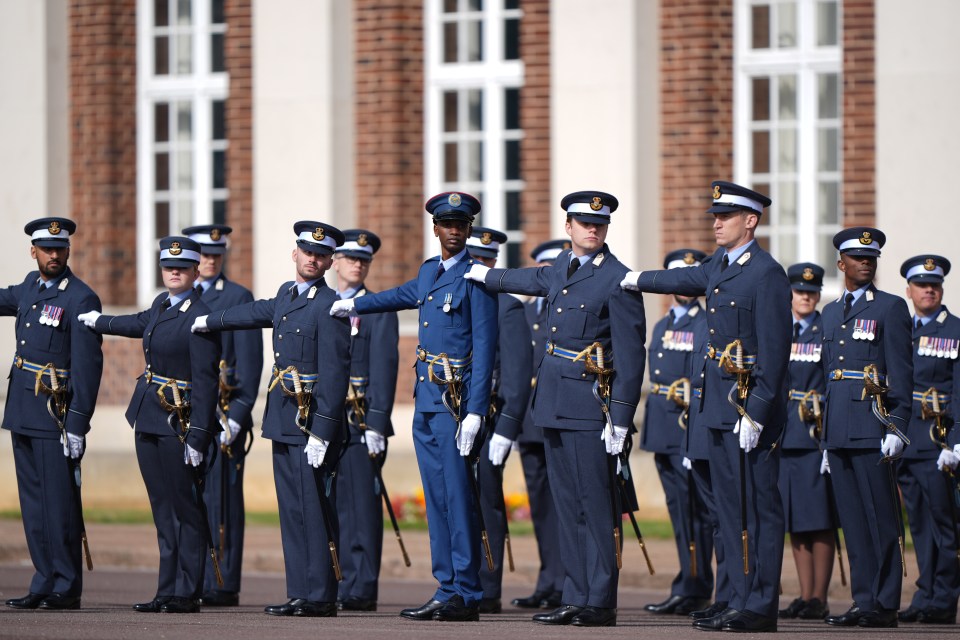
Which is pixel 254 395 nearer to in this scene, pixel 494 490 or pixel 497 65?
pixel 494 490

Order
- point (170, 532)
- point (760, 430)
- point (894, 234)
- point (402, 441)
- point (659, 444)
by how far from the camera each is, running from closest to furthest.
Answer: point (760, 430)
point (170, 532)
point (659, 444)
point (894, 234)
point (402, 441)

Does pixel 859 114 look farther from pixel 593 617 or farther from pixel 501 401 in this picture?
pixel 593 617

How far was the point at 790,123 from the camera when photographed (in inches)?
622

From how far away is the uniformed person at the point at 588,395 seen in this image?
30.1 feet

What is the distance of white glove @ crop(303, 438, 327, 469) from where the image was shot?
9.50 m

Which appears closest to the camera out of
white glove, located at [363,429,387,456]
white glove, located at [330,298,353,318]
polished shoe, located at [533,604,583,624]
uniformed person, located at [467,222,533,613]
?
polished shoe, located at [533,604,583,624]

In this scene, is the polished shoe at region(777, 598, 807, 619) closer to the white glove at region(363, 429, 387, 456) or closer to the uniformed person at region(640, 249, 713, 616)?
the uniformed person at region(640, 249, 713, 616)

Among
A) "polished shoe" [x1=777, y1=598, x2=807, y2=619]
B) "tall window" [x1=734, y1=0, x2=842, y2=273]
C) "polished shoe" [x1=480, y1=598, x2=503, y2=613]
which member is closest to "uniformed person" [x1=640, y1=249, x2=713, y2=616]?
"polished shoe" [x1=777, y1=598, x2=807, y2=619]

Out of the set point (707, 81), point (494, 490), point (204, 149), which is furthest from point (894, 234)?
point (204, 149)

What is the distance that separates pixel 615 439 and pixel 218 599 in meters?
2.85

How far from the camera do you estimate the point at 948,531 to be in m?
10.7

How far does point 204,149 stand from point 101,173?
3.23ft

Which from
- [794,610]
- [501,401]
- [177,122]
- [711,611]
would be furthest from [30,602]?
[177,122]

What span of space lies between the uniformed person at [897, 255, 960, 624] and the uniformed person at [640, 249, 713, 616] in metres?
1.21
